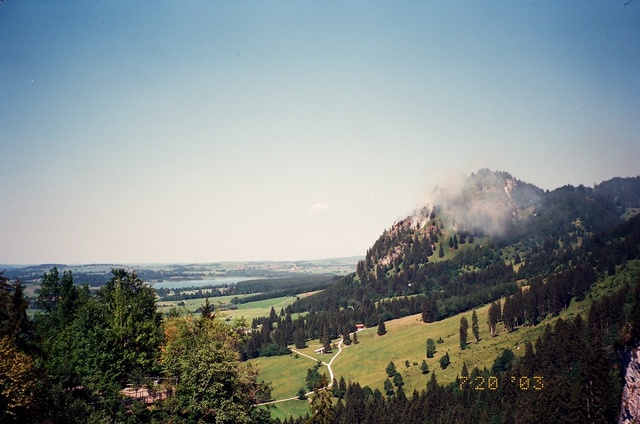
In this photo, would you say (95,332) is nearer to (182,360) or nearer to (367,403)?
(182,360)

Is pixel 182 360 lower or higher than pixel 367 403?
higher

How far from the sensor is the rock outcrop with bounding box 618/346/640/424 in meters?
83.9

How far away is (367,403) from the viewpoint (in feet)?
436

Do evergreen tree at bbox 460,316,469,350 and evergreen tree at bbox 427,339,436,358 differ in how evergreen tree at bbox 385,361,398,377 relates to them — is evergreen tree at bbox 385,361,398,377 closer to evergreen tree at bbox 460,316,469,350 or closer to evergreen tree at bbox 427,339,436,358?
evergreen tree at bbox 427,339,436,358

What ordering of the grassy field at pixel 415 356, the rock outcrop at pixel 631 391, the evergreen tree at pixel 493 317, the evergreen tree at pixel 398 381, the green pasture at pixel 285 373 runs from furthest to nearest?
the evergreen tree at pixel 493 317, the green pasture at pixel 285 373, the grassy field at pixel 415 356, the evergreen tree at pixel 398 381, the rock outcrop at pixel 631 391

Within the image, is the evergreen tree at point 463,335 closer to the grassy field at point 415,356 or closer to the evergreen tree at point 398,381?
the grassy field at point 415,356

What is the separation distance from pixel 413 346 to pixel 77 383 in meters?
160

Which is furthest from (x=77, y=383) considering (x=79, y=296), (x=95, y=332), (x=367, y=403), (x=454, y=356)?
(x=454, y=356)

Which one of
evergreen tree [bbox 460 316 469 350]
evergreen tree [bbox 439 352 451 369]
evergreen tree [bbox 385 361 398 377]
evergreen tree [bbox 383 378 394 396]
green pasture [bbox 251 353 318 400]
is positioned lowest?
green pasture [bbox 251 353 318 400]

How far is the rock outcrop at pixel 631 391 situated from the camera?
83938 millimetres

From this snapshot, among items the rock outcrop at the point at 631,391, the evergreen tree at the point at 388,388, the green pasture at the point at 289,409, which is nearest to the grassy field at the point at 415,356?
the green pasture at the point at 289,409

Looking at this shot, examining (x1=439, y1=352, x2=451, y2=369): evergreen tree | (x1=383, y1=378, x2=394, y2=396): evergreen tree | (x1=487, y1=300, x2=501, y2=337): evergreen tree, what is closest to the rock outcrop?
(x1=439, y1=352, x2=451, y2=369): evergreen tree

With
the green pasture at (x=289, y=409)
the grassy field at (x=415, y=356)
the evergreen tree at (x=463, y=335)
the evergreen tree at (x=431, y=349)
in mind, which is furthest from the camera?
the evergreen tree at (x=431, y=349)

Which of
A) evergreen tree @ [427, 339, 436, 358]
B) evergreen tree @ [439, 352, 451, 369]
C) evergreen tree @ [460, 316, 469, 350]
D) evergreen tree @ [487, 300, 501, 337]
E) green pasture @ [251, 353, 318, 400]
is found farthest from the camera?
evergreen tree @ [487, 300, 501, 337]
